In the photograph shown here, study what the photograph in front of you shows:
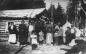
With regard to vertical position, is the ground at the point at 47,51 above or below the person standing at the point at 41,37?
below

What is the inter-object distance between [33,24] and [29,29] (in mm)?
565

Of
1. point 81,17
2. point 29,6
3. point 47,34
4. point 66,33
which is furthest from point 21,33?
point 81,17

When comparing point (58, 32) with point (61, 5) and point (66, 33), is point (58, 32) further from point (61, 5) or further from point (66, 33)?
point (61, 5)

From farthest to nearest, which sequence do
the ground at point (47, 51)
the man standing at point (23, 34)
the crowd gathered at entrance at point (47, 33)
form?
1. the man standing at point (23, 34)
2. the crowd gathered at entrance at point (47, 33)
3. the ground at point (47, 51)

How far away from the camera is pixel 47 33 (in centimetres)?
1291

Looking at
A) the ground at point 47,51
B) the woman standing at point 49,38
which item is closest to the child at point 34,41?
the ground at point 47,51

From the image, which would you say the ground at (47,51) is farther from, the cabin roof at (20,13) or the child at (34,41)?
the cabin roof at (20,13)

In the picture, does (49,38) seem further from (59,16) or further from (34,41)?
(59,16)

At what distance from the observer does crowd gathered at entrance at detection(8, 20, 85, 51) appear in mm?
12836

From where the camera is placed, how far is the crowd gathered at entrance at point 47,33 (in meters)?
12.8

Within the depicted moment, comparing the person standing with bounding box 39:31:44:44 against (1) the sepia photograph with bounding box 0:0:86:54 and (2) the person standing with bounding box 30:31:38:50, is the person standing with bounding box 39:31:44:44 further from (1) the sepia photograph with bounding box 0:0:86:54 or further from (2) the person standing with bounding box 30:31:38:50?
(2) the person standing with bounding box 30:31:38:50

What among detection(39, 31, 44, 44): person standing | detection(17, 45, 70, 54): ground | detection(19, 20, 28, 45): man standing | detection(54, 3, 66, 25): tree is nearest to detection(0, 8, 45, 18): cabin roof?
detection(19, 20, 28, 45): man standing

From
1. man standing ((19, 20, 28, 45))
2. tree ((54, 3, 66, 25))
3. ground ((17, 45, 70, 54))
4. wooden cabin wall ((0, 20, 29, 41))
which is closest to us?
ground ((17, 45, 70, 54))

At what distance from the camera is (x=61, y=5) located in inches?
745
